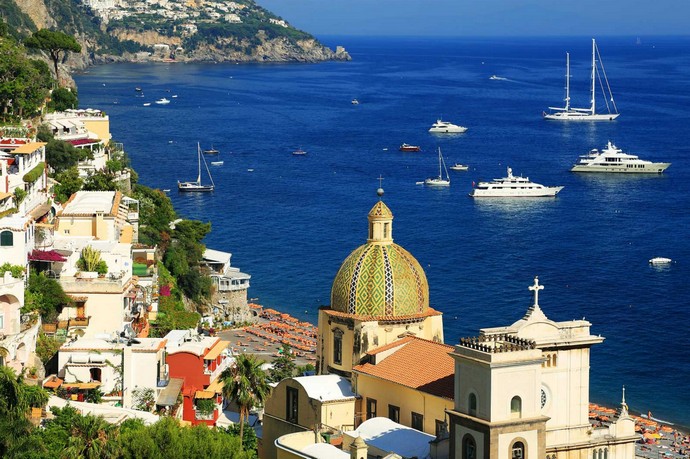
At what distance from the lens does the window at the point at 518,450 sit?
1364 inches

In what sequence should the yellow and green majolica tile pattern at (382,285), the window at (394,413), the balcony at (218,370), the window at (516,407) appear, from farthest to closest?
the balcony at (218,370) < the yellow and green majolica tile pattern at (382,285) < the window at (394,413) < the window at (516,407)

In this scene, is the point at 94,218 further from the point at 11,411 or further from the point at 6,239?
the point at 11,411

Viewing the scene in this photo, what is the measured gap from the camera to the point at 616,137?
171250 millimetres

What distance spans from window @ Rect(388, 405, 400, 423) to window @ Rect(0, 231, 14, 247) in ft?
50.3

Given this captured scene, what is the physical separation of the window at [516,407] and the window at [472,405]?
783 millimetres

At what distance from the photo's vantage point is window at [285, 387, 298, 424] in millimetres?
43531

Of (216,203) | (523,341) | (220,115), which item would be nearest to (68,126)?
(216,203)

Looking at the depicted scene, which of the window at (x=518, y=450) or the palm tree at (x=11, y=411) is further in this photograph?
the palm tree at (x=11, y=411)

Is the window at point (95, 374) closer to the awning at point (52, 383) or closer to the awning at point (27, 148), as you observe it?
the awning at point (52, 383)

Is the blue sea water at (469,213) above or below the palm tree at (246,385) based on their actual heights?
below

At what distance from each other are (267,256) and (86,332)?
1697 inches

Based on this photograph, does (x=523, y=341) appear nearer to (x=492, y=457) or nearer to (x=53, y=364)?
(x=492, y=457)

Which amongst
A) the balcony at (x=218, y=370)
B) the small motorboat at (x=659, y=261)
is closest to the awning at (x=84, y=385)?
the balcony at (x=218, y=370)

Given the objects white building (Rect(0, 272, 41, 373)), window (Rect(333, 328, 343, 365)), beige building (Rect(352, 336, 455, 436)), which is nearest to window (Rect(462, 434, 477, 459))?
beige building (Rect(352, 336, 455, 436))
